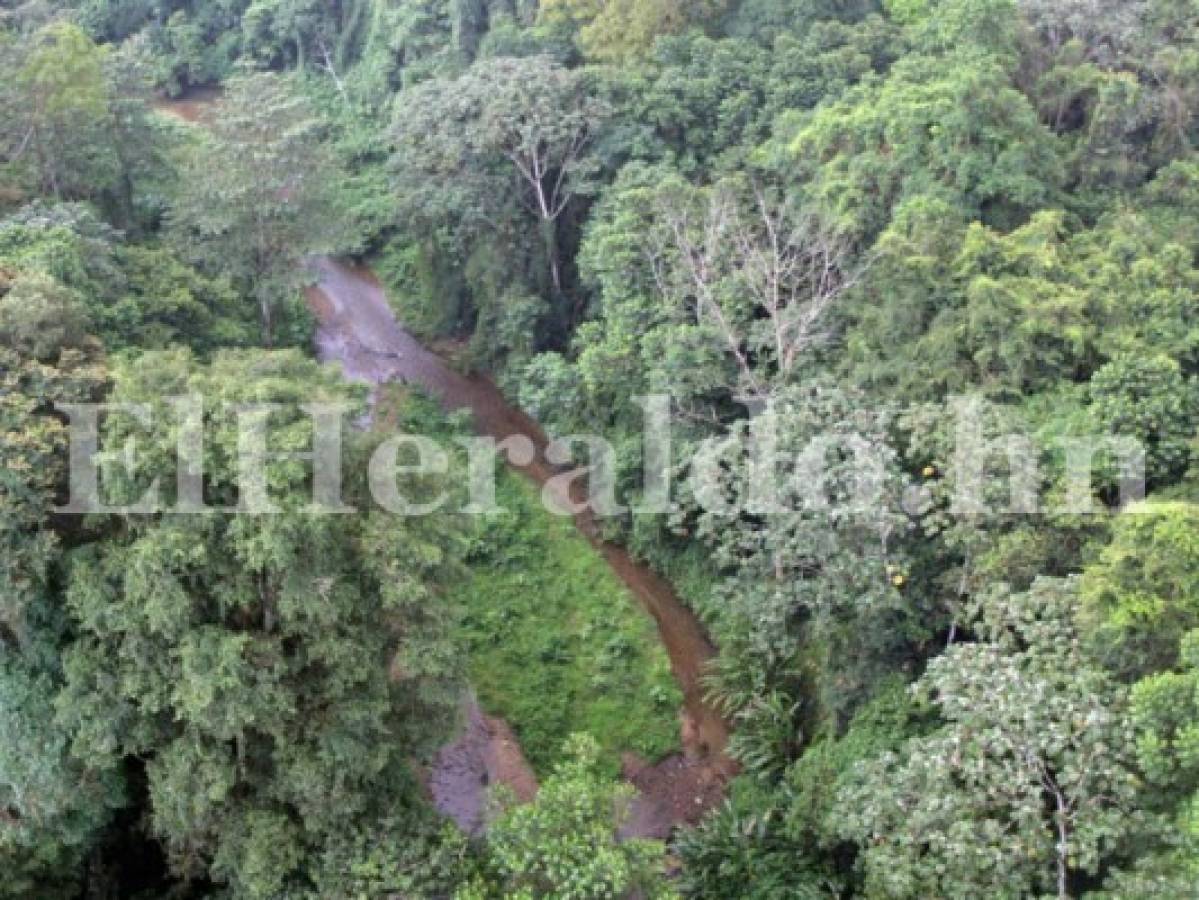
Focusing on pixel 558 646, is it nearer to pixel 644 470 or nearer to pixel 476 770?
pixel 476 770

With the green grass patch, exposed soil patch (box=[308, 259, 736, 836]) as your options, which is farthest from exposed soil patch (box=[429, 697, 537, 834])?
the green grass patch

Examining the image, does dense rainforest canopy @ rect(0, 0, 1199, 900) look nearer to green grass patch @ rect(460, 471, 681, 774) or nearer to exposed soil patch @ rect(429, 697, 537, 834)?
green grass patch @ rect(460, 471, 681, 774)

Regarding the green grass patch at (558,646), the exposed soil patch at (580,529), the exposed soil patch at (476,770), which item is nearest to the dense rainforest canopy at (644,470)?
the green grass patch at (558,646)

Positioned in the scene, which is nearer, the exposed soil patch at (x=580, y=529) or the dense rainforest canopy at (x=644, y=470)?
the dense rainforest canopy at (x=644, y=470)

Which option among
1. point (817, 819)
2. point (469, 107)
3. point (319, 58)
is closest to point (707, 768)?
point (817, 819)

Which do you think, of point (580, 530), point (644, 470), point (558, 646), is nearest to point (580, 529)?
point (580, 530)

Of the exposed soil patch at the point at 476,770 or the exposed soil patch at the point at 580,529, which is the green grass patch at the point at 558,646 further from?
the exposed soil patch at the point at 580,529
